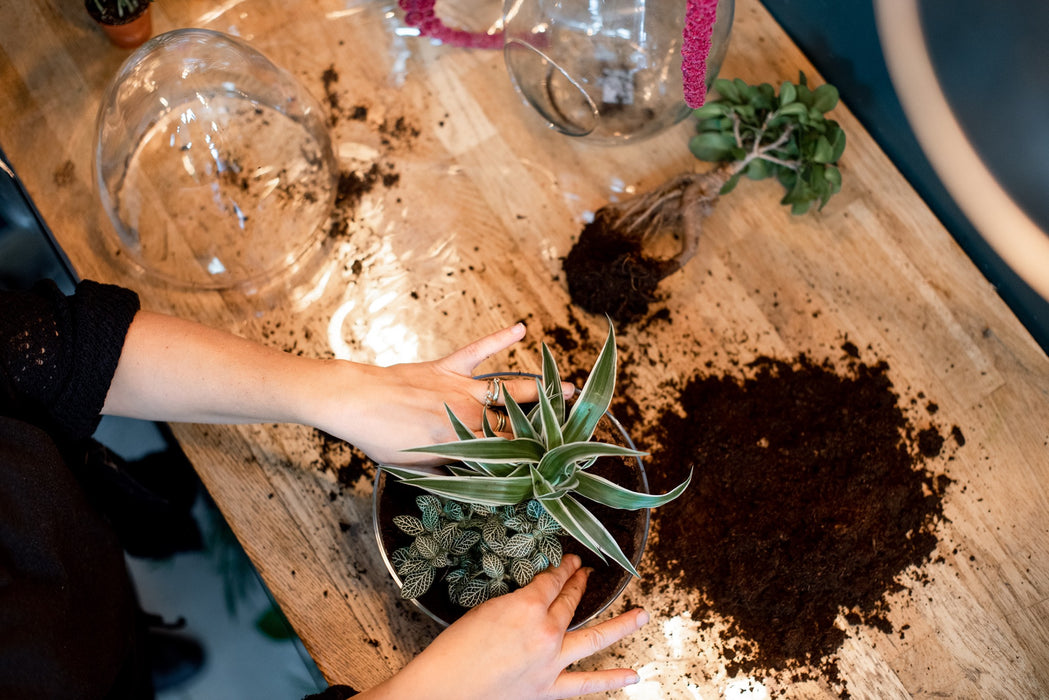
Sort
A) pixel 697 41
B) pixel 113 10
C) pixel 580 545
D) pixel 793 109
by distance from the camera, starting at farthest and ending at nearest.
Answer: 1. pixel 113 10
2. pixel 793 109
3. pixel 580 545
4. pixel 697 41

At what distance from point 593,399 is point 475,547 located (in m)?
0.24

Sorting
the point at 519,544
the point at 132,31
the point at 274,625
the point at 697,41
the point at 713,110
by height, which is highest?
the point at 697,41

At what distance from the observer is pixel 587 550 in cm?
89

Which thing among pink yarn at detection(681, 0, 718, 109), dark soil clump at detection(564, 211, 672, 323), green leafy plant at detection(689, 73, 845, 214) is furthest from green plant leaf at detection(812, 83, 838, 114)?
pink yarn at detection(681, 0, 718, 109)

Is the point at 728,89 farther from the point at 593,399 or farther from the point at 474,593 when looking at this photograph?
the point at 474,593

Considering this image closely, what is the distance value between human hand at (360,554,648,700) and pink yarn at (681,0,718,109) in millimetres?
533

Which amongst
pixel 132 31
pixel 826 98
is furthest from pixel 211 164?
pixel 826 98

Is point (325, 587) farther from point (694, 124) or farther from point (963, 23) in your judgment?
point (963, 23)

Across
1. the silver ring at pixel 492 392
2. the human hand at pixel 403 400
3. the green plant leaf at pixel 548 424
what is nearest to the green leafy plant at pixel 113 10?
the human hand at pixel 403 400

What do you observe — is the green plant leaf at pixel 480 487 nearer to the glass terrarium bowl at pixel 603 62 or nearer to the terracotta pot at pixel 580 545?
the terracotta pot at pixel 580 545

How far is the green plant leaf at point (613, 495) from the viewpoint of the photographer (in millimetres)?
688

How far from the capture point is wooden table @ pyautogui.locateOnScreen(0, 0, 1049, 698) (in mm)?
970

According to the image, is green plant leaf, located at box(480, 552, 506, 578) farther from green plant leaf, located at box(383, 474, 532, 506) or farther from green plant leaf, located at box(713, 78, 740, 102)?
green plant leaf, located at box(713, 78, 740, 102)

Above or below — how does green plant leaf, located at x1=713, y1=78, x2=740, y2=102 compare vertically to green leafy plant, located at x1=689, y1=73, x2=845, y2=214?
above
